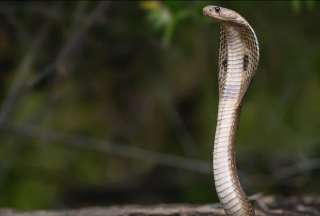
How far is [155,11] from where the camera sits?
537 cm

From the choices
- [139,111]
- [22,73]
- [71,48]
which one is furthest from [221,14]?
[139,111]

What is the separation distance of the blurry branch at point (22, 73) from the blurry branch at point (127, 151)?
443 mm

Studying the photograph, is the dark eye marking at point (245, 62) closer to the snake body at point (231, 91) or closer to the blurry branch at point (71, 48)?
the snake body at point (231, 91)

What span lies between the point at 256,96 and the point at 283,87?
0.35 meters

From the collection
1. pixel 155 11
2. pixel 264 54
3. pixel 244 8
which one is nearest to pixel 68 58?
pixel 155 11

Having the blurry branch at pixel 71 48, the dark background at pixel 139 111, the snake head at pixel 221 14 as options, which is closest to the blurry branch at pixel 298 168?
the dark background at pixel 139 111

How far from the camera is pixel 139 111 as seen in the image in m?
8.36

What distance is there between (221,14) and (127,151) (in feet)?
14.5

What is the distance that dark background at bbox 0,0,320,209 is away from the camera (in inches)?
279

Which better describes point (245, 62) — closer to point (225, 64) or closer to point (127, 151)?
point (225, 64)

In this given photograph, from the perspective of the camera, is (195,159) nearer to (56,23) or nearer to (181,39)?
(181,39)

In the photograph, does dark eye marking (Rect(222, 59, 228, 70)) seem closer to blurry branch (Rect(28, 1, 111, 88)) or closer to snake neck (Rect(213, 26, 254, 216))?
snake neck (Rect(213, 26, 254, 216))

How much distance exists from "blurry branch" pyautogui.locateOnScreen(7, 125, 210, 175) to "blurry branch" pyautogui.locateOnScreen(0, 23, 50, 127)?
44cm

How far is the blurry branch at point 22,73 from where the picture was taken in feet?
20.4
